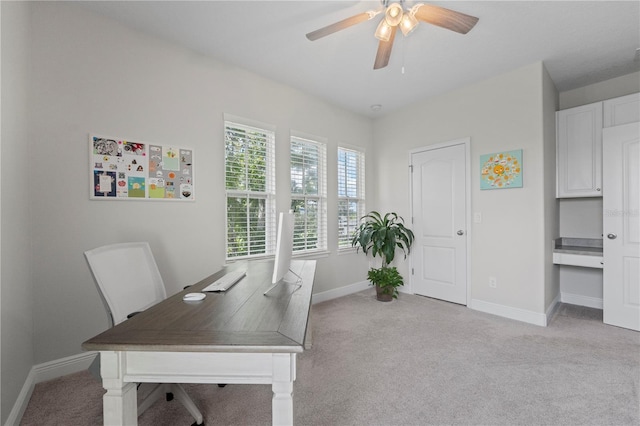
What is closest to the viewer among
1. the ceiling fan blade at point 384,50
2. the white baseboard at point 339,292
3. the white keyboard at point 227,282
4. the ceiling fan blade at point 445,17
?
the white keyboard at point 227,282

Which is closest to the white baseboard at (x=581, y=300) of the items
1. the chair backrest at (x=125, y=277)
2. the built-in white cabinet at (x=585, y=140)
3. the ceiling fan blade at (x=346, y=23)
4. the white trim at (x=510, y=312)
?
the white trim at (x=510, y=312)

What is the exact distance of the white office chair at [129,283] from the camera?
1.42m

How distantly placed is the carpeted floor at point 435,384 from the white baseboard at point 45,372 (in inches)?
2.2

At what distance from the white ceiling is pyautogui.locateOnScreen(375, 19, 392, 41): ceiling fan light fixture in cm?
33

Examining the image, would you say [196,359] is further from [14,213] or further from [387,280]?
[387,280]

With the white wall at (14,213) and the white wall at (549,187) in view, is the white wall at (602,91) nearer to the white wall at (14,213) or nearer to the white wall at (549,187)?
the white wall at (549,187)

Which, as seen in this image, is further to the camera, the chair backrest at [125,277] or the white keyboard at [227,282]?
the white keyboard at [227,282]

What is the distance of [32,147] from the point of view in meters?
1.90

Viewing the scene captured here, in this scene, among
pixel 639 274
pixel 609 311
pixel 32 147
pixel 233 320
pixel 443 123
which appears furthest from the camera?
pixel 443 123

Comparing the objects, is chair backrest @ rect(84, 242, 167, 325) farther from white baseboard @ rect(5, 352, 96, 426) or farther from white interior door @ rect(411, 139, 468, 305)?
white interior door @ rect(411, 139, 468, 305)

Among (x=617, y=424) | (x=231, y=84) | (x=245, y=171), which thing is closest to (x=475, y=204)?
(x=617, y=424)

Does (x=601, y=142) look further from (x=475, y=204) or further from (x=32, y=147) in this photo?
(x=32, y=147)

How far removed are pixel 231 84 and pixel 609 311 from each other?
4.69m

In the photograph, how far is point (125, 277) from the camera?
1.61m
